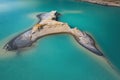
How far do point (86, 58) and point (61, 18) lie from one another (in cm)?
838

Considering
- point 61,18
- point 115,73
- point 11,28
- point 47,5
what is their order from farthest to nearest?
point 47,5
point 61,18
point 11,28
point 115,73

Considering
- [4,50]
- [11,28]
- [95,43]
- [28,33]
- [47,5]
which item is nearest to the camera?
[4,50]

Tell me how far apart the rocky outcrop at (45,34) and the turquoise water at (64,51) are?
1.54 feet

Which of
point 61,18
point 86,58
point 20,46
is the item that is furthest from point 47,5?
point 86,58

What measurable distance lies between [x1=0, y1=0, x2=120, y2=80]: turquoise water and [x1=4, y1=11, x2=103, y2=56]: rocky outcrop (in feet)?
1.54

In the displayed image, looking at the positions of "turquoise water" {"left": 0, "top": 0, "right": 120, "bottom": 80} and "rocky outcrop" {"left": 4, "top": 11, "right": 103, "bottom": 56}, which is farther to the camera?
"rocky outcrop" {"left": 4, "top": 11, "right": 103, "bottom": 56}

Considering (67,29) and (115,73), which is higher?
(67,29)

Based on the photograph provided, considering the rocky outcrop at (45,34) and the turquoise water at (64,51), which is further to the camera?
the rocky outcrop at (45,34)

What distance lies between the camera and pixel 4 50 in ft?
46.5

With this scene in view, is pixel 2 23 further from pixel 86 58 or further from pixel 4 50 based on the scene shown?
pixel 86 58

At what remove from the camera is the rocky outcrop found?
47.6ft

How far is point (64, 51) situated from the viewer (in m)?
14.2

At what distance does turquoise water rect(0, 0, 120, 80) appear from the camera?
11.8m

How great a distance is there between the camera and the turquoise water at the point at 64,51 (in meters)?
11.8
